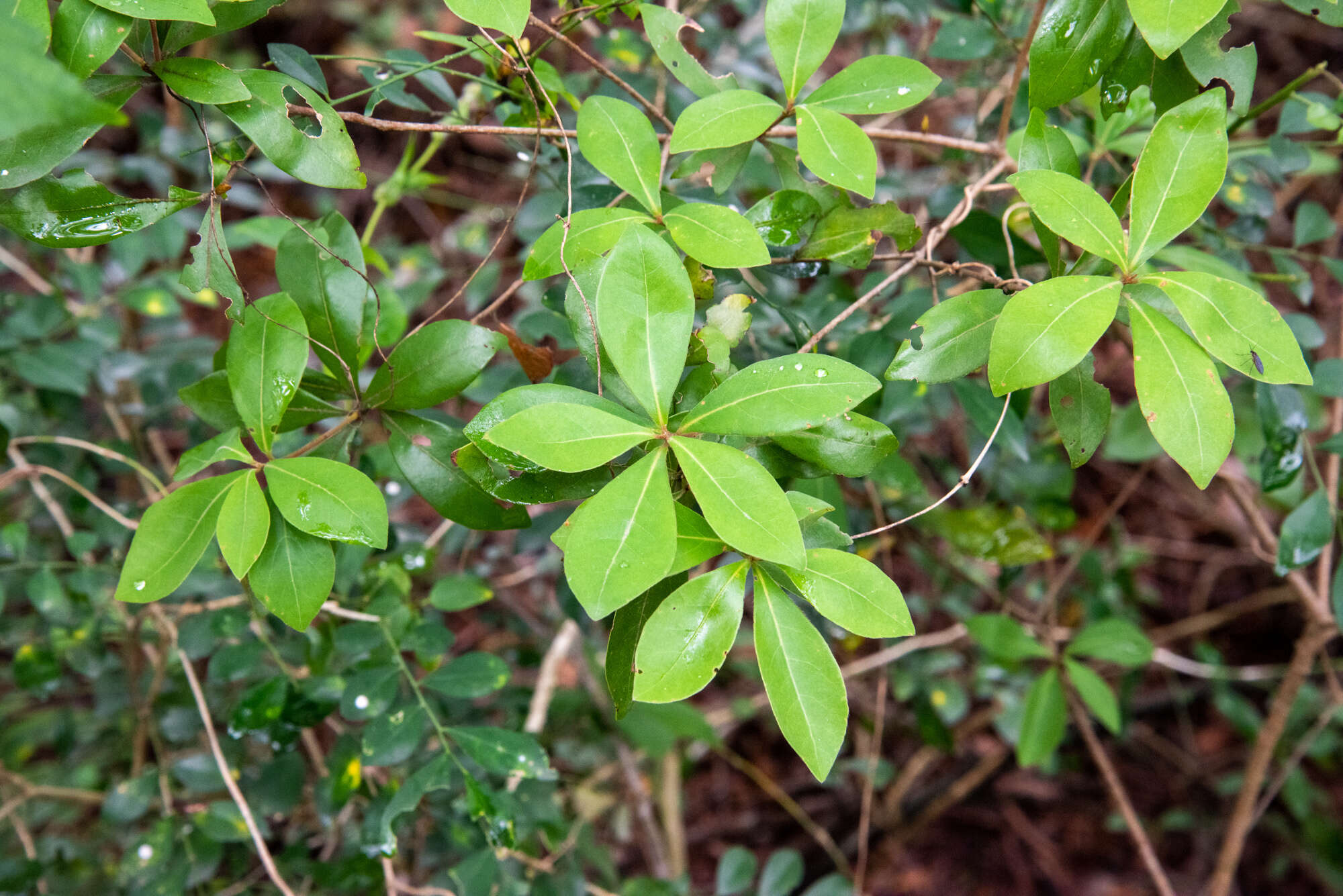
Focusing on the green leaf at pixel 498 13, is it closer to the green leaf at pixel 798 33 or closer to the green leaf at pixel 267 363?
the green leaf at pixel 798 33

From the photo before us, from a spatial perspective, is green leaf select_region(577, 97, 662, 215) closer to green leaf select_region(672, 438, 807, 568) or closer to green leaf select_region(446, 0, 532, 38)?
green leaf select_region(446, 0, 532, 38)

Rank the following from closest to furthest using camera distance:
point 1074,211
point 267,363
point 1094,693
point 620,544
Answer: point 620,544 < point 1074,211 < point 267,363 < point 1094,693

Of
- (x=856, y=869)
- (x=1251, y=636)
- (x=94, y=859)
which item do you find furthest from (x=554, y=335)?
(x=1251, y=636)

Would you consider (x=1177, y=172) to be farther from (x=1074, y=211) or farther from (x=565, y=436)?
(x=565, y=436)

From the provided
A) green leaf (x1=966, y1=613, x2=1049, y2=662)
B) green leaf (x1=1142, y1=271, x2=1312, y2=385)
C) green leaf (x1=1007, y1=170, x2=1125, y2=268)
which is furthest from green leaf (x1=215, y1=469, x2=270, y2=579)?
green leaf (x1=966, y1=613, x2=1049, y2=662)

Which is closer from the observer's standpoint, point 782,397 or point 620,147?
point 782,397

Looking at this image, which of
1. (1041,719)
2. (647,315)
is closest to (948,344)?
(647,315)
